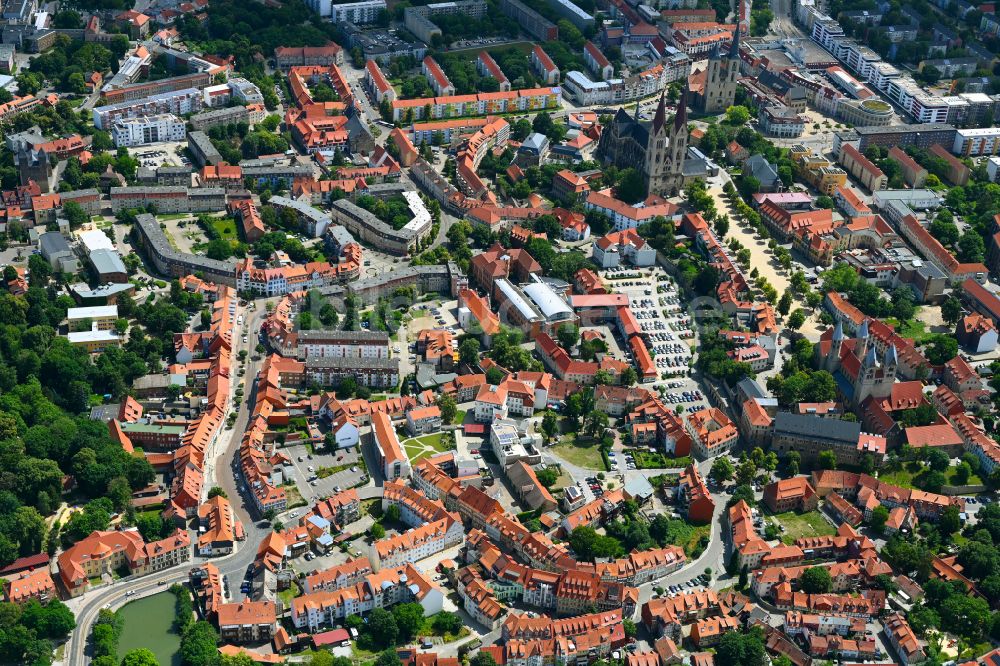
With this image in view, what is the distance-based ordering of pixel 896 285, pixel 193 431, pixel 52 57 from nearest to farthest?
1. pixel 193 431
2. pixel 896 285
3. pixel 52 57

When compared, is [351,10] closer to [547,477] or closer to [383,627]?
[547,477]

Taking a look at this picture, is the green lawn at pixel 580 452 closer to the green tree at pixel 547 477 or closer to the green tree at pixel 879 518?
the green tree at pixel 547 477

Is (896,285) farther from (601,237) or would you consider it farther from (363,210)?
(363,210)

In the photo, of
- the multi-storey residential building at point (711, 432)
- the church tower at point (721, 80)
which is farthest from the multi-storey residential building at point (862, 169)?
the multi-storey residential building at point (711, 432)

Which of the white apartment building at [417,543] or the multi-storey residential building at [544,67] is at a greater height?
the multi-storey residential building at [544,67]

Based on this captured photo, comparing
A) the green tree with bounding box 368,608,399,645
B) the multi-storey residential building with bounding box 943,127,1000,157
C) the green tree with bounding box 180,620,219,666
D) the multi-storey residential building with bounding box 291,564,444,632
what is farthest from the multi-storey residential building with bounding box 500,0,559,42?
the green tree with bounding box 180,620,219,666

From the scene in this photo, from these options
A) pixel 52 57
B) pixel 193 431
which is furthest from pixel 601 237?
pixel 52 57

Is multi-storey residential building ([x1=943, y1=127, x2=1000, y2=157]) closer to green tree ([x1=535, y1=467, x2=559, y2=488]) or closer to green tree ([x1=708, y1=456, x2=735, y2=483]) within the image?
green tree ([x1=708, y1=456, x2=735, y2=483])
